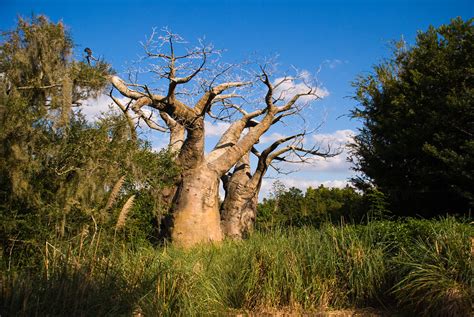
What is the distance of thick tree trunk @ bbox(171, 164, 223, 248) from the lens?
11125 millimetres

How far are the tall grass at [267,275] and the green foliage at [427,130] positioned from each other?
13.8ft

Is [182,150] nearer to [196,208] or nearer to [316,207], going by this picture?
[196,208]

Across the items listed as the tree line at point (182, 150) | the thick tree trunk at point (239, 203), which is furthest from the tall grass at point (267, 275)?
the thick tree trunk at point (239, 203)

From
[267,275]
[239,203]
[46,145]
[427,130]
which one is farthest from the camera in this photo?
[239,203]

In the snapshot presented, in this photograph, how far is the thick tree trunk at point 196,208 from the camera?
11.1 m

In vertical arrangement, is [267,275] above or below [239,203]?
below

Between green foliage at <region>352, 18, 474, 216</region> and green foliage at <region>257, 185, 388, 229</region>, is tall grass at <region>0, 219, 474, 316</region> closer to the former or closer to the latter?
A: green foliage at <region>257, 185, 388, 229</region>

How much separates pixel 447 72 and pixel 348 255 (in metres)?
6.72

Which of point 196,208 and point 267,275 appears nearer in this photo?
point 267,275

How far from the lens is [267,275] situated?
6.12 m

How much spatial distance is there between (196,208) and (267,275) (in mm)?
5424

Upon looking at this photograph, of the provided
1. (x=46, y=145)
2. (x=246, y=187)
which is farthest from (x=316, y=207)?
(x=46, y=145)

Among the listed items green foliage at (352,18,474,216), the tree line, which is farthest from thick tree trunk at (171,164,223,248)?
green foliage at (352,18,474,216)

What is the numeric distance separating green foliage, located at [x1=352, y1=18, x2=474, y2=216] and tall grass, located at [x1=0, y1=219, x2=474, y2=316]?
4.21m
